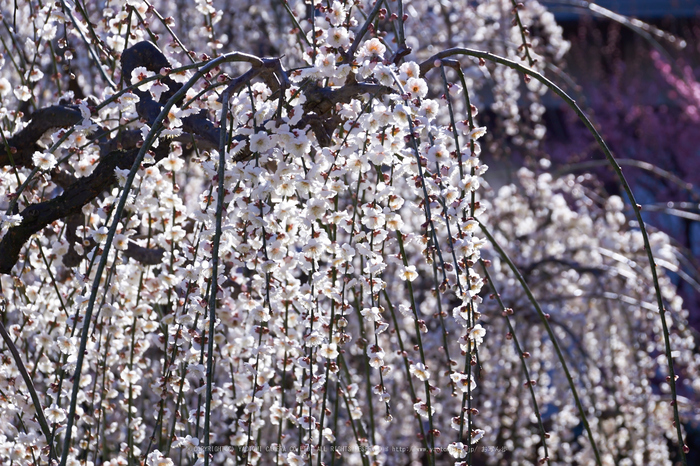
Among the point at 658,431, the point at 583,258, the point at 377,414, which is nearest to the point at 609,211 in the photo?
the point at 583,258

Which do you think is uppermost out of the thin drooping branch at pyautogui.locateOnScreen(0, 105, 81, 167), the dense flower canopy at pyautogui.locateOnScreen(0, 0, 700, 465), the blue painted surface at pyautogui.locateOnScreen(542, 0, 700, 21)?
the blue painted surface at pyautogui.locateOnScreen(542, 0, 700, 21)

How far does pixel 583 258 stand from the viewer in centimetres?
385

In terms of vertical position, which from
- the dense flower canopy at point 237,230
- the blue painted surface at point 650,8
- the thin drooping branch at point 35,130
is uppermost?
the blue painted surface at point 650,8

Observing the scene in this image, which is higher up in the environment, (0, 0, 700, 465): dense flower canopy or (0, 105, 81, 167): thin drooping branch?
(0, 105, 81, 167): thin drooping branch

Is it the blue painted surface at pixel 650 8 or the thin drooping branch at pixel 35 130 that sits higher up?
the blue painted surface at pixel 650 8

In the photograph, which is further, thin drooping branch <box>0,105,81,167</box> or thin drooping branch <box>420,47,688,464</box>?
thin drooping branch <box>0,105,81,167</box>

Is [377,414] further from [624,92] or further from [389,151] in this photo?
[624,92]

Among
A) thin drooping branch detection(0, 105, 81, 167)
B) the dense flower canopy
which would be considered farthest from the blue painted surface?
thin drooping branch detection(0, 105, 81, 167)

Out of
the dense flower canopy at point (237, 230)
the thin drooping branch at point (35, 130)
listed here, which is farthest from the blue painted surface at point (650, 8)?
the thin drooping branch at point (35, 130)

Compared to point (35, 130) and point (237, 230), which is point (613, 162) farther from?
point (35, 130)

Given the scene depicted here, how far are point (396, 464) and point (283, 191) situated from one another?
3.05 m

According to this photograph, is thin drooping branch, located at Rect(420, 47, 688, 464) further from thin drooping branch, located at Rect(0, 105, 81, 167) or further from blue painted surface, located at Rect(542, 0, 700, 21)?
blue painted surface, located at Rect(542, 0, 700, 21)

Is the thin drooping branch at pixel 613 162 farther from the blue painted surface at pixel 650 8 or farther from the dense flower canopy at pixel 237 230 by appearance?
the blue painted surface at pixel 650 8

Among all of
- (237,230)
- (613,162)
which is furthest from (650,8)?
(237,230)
